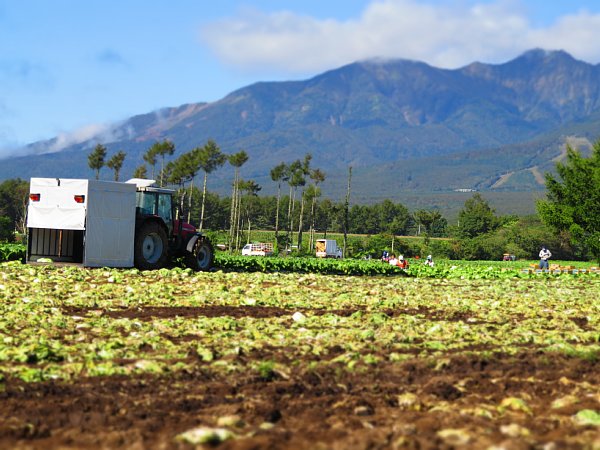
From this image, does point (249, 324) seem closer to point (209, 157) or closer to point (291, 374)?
point (291, 374)

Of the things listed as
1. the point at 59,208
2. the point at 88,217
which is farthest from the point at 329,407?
the point at 59,208

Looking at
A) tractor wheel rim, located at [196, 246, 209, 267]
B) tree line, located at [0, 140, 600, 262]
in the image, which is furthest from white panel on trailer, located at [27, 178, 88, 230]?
tree line, located at [0, 140, 600, 262]

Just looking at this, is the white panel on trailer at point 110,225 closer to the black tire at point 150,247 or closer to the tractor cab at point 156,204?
the black tire at point 150,247

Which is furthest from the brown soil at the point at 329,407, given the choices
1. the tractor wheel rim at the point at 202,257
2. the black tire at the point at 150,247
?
the tractor wheel rim at the point at 202,257

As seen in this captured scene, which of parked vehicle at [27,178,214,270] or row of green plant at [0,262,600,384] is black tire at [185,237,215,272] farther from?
row of green plant at [0,262,600,384]

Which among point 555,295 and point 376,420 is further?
point 555,295

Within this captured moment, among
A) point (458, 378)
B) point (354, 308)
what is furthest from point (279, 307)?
point (458, 378)

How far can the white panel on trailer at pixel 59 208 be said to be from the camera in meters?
29.8

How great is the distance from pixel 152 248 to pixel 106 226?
9.14ft

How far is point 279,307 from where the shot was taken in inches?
749

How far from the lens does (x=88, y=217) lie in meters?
29.8

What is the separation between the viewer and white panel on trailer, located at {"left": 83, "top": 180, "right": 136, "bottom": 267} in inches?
1180

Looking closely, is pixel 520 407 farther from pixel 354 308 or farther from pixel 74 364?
pixel 354 308

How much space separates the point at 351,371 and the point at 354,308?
7774 mm
